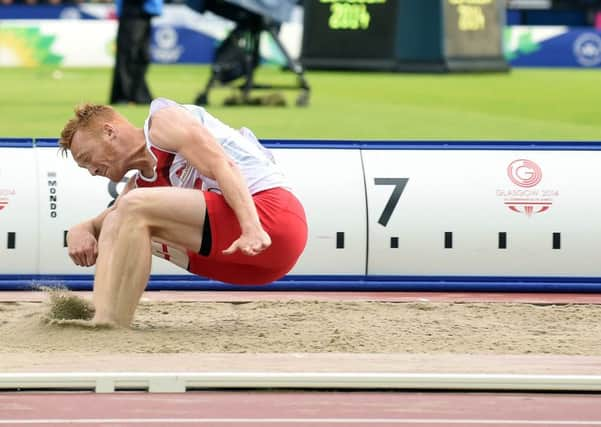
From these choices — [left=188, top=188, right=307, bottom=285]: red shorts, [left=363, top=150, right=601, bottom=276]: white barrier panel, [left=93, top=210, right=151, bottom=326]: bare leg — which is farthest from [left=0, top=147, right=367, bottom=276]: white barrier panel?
[left=93, top=210, right=151, bottom=326]: bare leg

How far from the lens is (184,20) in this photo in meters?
32.7

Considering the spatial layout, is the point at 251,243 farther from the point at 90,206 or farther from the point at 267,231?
the point at 90,206

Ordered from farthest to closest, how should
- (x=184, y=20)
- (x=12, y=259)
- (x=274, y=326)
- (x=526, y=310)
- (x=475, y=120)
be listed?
(x=184, y=20)
(x=475, y=120)
(x=12, y=259)
(x=526, y=310)
(x=274, y=326)

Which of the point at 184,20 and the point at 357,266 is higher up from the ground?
the point at 184,20

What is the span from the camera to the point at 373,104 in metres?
20.4

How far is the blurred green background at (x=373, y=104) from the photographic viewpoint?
16250mm

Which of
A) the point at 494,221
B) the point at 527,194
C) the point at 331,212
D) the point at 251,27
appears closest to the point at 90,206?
the point at 331,212

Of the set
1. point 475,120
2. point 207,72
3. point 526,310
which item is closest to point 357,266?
point 526,310

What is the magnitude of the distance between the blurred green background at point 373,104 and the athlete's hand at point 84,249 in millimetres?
7005

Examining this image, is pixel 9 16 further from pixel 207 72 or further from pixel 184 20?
pixel 207 72

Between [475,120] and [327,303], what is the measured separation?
10.2m

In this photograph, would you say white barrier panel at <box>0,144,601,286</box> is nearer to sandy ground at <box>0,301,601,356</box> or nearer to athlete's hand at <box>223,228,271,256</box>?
sandy ground at <box>0,301,601,356</box>
